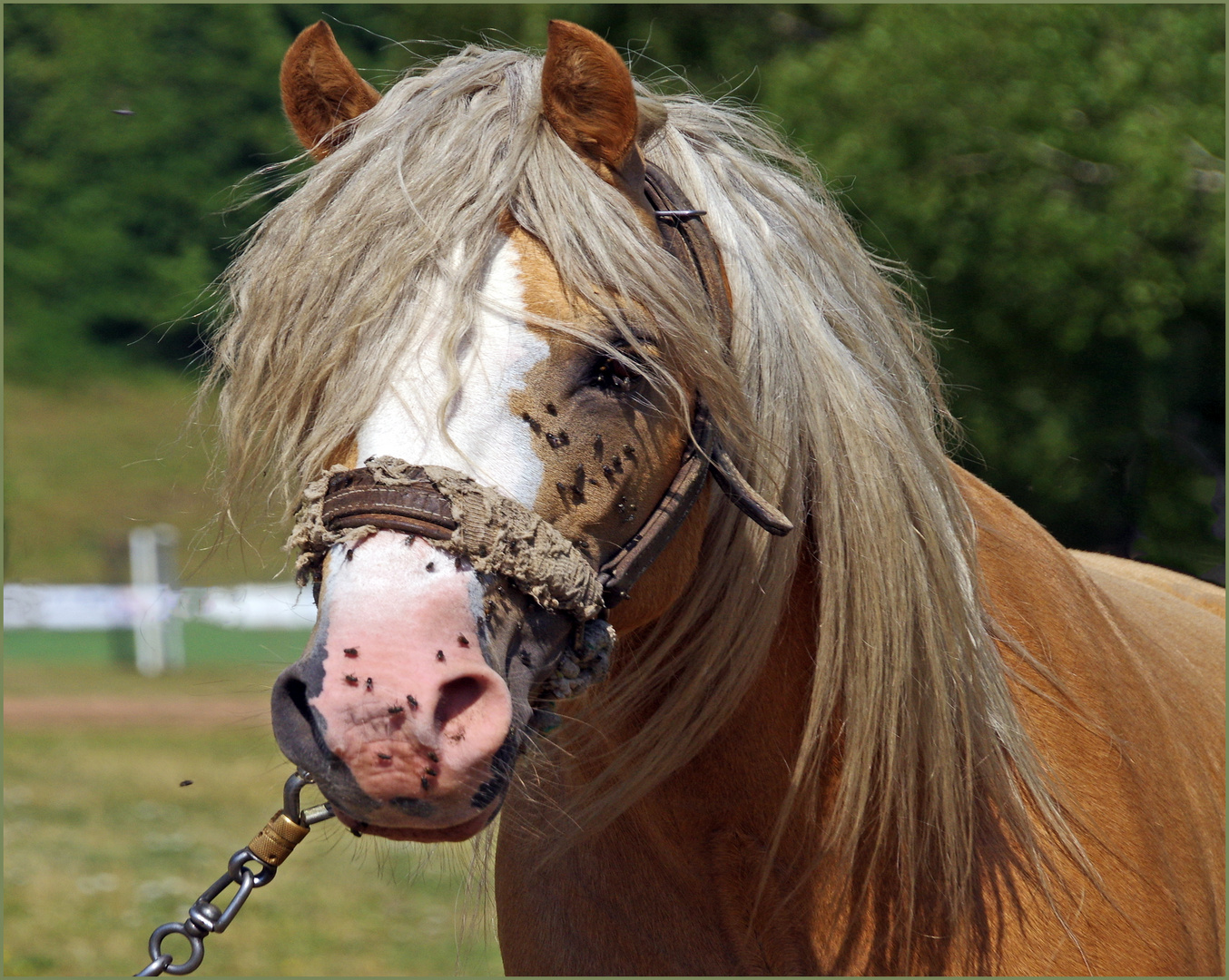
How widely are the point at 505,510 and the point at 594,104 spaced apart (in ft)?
2.05

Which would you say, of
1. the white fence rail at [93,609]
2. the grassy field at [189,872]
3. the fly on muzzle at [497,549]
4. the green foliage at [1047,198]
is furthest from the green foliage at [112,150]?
the fly on muzzle at [497,549]

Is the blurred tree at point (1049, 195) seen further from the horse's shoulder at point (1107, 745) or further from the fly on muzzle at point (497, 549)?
the fly on muzzle at point (497, 549)

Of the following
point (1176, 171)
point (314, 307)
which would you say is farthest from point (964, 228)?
point (314, 307)

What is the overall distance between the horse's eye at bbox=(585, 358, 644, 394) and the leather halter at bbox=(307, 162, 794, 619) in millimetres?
117

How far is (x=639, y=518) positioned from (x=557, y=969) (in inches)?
35.5

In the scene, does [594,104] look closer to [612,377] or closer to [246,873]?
[612,377]

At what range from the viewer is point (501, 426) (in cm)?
147

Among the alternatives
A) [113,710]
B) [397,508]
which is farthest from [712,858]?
[113,710]

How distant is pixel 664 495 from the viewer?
1.66 m

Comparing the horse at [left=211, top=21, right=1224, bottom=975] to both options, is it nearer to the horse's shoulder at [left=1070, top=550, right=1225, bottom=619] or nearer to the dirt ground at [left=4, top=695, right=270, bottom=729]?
the horse's shoulder at [left=1070, top=550, right=1225, bottom=619]

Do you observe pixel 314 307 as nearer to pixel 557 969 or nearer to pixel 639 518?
pixel 639 518

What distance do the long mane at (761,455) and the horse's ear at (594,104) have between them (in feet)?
0.14

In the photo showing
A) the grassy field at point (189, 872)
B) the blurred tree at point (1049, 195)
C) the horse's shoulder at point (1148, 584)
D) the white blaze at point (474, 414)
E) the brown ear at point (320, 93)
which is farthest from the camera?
the blurred tree at point (1049, 195)

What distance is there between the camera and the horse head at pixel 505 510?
1350mm
